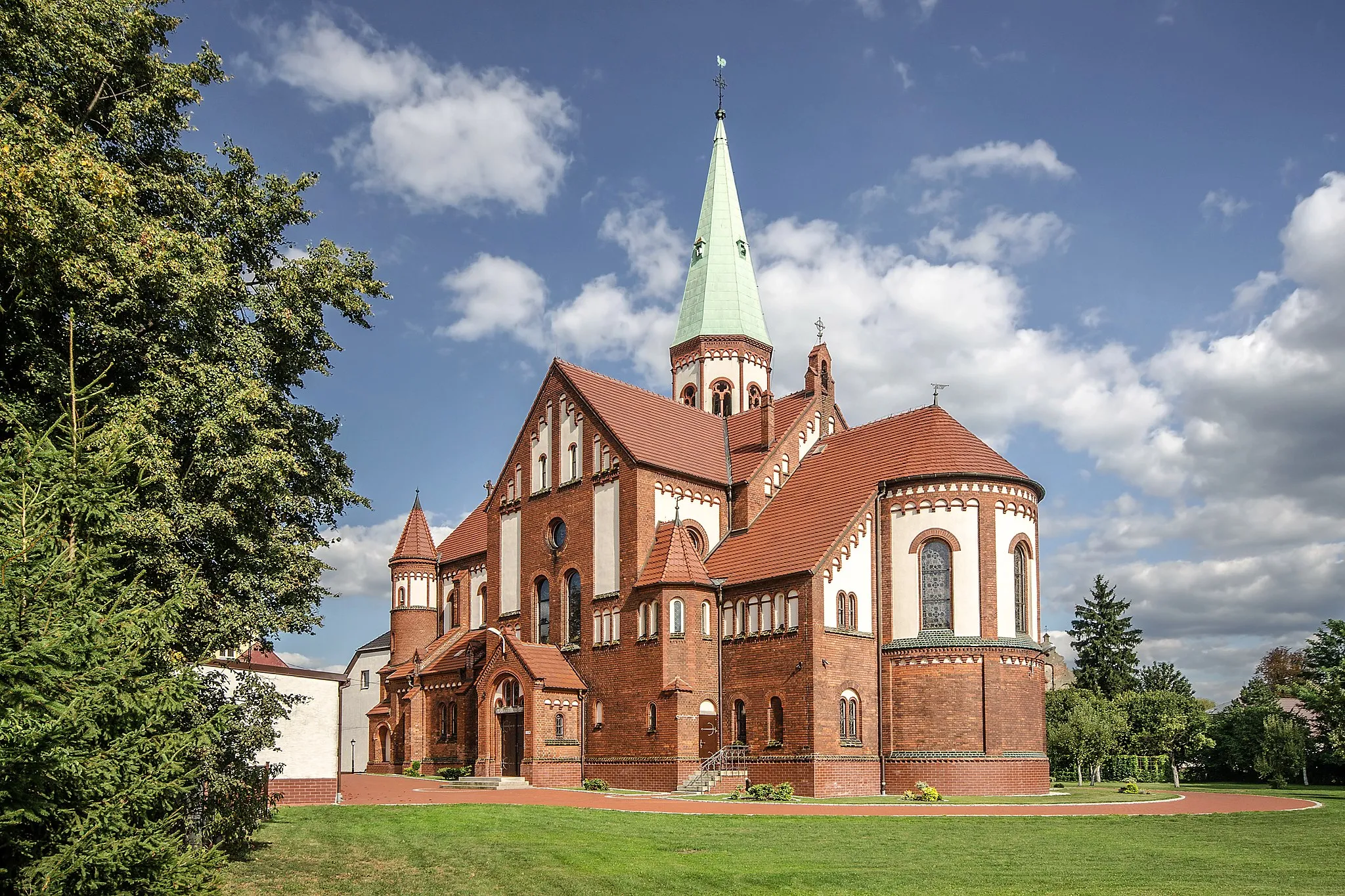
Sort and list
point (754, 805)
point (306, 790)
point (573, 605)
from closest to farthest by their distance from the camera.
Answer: point (306, 790), point (754, 805), point (573, 605)

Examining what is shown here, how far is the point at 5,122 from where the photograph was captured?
15852 mm

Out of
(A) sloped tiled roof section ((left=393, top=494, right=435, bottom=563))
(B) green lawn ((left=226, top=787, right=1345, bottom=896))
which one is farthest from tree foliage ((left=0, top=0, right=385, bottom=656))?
(A) sloped tiled roof section ((left=393, top=494, right=435, bottom=563))

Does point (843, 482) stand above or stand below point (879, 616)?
above

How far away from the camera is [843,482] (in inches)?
1503

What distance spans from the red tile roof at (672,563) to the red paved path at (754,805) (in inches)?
279

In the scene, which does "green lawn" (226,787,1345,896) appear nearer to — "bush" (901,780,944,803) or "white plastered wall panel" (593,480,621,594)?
"bush" (901,780,944,803)

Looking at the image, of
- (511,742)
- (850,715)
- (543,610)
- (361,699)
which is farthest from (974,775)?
(361,699)

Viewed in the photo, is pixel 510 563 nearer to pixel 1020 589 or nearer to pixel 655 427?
pixel 655 427

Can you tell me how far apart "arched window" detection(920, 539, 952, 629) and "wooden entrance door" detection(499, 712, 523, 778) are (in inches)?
566

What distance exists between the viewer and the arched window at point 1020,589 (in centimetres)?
3519

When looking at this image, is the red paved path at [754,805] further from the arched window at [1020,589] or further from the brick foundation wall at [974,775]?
the arched window at [1020,589]

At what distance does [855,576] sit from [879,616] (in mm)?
1579

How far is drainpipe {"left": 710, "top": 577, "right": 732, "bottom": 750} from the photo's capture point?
35531mm

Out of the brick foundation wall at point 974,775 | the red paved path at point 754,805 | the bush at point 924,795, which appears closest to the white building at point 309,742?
the red paved path at point 754,805
